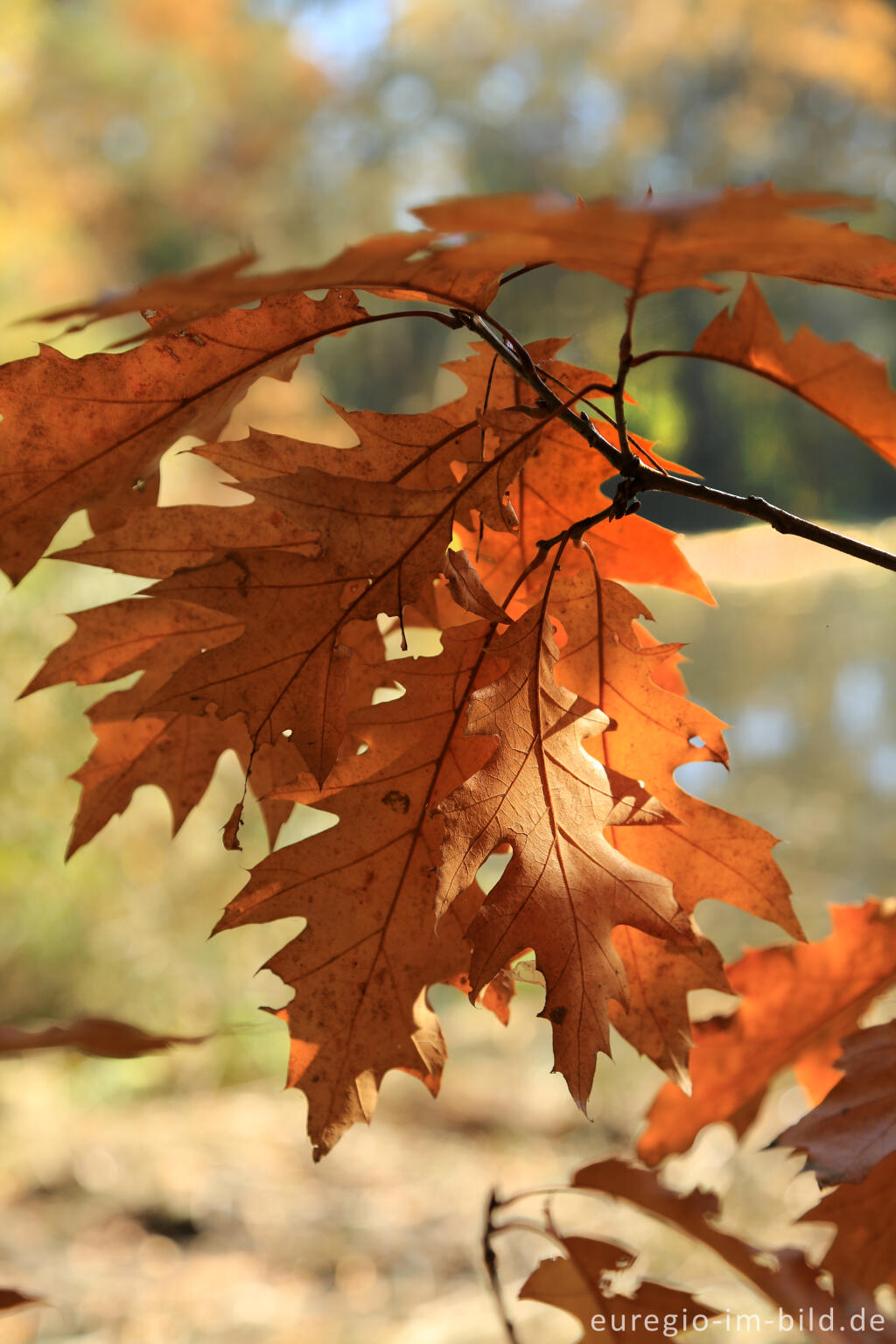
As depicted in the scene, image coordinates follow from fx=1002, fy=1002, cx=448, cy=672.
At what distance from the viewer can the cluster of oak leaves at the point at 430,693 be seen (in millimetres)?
249

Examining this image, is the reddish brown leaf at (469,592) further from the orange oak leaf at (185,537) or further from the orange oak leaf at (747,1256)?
the orange oak leaf at (747,1256)

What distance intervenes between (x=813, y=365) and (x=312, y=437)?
289 centimetres

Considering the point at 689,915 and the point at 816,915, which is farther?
the point at 816,915

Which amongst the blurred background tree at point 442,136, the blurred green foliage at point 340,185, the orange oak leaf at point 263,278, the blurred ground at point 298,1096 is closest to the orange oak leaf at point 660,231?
the orange oak leaf at point 263,278

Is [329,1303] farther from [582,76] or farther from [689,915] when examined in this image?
[582,76]

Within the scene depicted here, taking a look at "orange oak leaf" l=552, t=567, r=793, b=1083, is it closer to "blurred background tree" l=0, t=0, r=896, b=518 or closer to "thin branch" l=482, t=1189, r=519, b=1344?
"thin branch" l=482, t=1189, r=519, b=1344

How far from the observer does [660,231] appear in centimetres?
15

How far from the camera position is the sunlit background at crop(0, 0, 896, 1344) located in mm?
1527

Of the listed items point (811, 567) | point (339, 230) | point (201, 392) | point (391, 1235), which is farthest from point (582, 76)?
point (201, 392)

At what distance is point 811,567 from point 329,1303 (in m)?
1.56

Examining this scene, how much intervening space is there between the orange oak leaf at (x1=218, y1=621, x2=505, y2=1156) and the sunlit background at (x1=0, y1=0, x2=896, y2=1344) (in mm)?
70

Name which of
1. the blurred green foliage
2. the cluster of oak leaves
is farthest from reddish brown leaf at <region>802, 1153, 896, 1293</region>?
the blurred green foliage

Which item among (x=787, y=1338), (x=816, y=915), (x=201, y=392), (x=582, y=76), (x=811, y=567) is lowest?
(x=787, y=1338)

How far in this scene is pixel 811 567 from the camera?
204 cm
